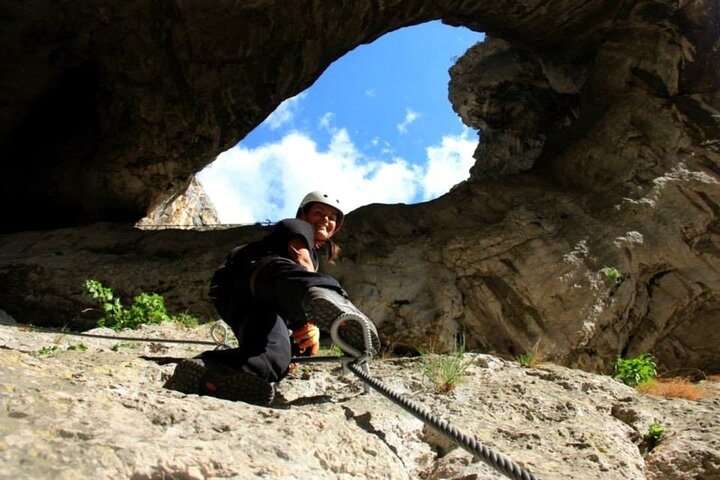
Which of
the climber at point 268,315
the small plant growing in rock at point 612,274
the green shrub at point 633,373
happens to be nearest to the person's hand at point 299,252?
the climber at point 268,315

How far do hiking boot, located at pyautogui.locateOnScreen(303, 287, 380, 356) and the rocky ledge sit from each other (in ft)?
0.93

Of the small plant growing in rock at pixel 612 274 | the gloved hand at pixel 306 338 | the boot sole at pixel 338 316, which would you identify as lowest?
the gloved hand at pixel 306 338

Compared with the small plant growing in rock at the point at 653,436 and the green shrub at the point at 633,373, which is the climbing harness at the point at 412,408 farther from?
the green shrub at the point at 633,373

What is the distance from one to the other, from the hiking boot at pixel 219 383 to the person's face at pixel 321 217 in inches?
47.8

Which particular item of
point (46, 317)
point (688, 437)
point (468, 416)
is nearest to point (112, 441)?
point (468, 416)

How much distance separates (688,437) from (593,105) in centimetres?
784

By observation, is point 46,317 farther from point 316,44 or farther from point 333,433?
point 333,433

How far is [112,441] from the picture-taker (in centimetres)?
160

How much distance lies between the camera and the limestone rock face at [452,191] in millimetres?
7492

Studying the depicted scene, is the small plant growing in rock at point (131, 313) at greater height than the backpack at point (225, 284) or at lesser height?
lesser

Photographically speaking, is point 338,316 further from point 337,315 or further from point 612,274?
point 612,274

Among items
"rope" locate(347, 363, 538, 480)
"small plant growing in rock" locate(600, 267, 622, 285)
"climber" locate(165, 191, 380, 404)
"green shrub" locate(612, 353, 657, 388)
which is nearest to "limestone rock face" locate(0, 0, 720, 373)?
"small plant growing in rock" locate(600, 267, 622, 285)

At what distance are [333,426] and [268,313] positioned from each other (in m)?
0.97

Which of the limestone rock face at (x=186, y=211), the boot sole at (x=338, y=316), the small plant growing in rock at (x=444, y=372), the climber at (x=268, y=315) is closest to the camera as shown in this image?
the boot sole at (x=338, y=316)
